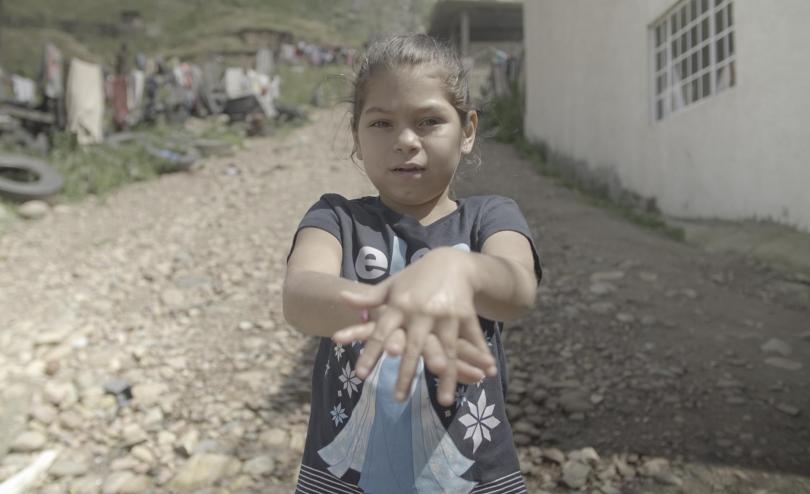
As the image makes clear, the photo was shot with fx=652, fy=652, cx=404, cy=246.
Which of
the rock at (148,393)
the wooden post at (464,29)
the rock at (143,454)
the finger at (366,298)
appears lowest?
the rock at (143,454)

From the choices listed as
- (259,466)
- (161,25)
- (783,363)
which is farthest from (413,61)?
(161,25)

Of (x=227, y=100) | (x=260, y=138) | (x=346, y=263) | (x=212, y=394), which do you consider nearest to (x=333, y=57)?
(x=227, y=100)

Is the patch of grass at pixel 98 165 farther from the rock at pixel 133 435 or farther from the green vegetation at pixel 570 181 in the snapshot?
the rock at pixel 133 435

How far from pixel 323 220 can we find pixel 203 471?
177 centimetres

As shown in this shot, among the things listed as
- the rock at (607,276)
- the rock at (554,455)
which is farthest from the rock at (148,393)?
the rock at (607,276)

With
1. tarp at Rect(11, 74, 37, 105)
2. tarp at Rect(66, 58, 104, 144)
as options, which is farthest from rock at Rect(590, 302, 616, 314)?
tarp at Rect(11, 74, 37, 105)

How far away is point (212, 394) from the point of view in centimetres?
333

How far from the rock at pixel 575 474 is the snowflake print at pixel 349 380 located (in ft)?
4.55

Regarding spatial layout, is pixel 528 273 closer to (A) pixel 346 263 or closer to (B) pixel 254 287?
(A) pixel 346 263

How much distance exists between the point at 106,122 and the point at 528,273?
10171 millimetres

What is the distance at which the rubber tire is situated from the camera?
21.4 feet

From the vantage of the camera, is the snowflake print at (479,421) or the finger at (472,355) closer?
the finger at (472,355)

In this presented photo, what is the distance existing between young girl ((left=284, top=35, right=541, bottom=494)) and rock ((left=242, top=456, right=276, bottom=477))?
4.43ft

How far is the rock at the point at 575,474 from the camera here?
2.41 m
